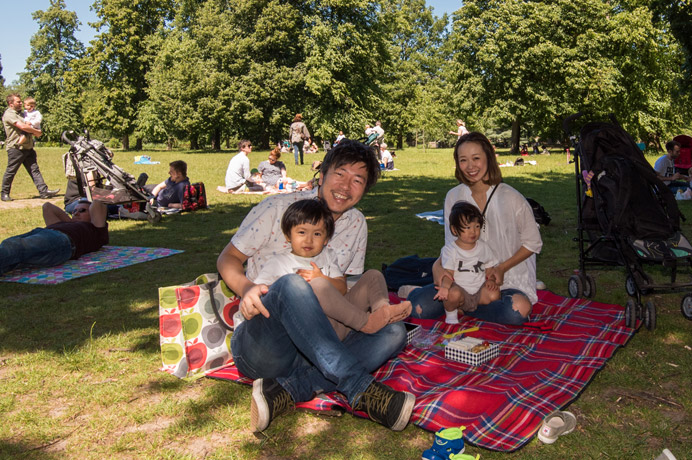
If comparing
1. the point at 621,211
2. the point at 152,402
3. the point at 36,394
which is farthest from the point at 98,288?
the point at 621,211

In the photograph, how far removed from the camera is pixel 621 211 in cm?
502

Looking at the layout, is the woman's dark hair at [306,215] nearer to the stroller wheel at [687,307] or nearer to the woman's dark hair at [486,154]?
the woman's dark hair at [486,154]

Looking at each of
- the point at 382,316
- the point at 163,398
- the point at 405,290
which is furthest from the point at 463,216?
the point at 163,398

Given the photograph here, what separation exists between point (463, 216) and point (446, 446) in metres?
2.35

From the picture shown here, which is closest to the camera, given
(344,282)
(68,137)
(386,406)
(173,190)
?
(386,406)

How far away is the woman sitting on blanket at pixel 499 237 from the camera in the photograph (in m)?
4.86

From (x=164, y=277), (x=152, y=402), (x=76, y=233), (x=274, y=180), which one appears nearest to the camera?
(x=152, y=402)

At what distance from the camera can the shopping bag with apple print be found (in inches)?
152

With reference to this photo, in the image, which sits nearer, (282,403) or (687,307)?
(282,403)

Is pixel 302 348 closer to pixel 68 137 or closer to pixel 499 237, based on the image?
pixel 499 237

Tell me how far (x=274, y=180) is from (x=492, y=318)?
451 inches

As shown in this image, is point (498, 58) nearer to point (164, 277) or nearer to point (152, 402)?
point (164, 277)

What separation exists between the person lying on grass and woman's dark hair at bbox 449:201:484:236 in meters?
1.29

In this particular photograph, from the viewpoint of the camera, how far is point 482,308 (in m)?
4.98
